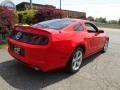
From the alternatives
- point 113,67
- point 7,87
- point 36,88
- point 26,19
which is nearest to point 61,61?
point 36,88

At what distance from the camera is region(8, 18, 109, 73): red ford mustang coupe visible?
477 centimetres

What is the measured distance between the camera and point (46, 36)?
482cm

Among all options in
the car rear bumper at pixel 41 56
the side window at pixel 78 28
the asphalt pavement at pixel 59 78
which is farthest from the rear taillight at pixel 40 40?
the side window at pixel 78 28

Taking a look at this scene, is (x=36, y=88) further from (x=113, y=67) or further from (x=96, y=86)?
(x=113, y=67)

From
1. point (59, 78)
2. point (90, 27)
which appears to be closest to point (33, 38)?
point (59, 78)

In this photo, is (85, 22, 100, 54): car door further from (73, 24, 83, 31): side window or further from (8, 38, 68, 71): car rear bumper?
(8, 38, 68, 71): car rear bumper

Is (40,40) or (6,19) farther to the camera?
(6,19)

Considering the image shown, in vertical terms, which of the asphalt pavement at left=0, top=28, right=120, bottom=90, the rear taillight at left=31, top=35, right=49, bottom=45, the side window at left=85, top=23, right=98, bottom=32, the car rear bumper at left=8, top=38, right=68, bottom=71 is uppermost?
the side window at left=85, top=23, right=98, bottom=32

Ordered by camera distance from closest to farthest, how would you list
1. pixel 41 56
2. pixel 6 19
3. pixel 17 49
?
1. pixel 41 56
2. pixel 17 49
3. pixel 6 19

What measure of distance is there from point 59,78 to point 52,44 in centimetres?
105

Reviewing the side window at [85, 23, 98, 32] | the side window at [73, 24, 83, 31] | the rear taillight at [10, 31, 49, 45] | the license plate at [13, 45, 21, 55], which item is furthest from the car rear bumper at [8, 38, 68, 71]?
the side window at [85, 23, 98, 32]

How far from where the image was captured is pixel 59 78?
17.6 ft

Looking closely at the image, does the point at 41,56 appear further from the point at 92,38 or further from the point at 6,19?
the point at 6,19

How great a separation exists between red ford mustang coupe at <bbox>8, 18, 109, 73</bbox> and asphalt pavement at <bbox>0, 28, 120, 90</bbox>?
0.35m
